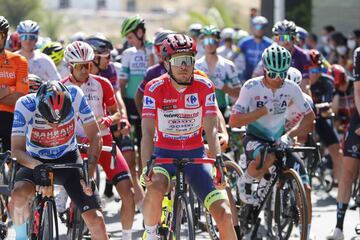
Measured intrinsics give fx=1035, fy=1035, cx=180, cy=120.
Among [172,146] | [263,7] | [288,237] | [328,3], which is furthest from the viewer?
[328,3]

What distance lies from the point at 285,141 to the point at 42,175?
8.86ft

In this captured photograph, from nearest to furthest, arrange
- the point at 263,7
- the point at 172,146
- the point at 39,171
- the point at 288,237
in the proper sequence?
the point at 39,171 < the point at 172,146 < the point at 288,237 < the point at 263,7

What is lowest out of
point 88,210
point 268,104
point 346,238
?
point 346,238

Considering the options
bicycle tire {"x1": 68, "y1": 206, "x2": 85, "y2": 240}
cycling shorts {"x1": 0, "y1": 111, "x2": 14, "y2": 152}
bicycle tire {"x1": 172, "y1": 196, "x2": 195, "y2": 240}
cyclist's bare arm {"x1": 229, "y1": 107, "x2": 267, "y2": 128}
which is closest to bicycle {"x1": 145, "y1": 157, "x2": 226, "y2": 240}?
bicycle tire {"x1": 172, "y1": 196, "x2": 195, "y2": 240}

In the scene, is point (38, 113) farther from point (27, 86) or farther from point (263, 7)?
point (263, 7)

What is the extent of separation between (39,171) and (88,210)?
1.62 ft

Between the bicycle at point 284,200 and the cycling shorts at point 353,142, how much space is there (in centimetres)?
82

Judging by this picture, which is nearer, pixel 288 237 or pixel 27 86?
A: pixel 288 237

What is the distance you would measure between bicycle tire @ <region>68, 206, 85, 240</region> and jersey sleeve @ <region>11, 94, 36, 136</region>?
1265 millimetres

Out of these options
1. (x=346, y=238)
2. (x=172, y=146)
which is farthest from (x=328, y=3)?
(x=172, y=146)

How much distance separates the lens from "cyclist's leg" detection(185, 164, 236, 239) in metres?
7.96

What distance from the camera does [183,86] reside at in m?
8.41

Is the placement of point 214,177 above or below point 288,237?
above

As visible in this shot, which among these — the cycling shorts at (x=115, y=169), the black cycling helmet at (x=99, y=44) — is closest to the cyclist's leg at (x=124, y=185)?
the cycling shorts at (x=115, y=169)
